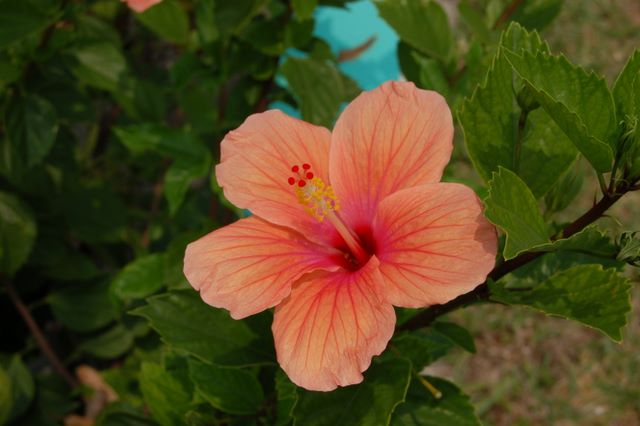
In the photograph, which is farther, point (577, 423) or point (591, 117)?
point (577, 423)

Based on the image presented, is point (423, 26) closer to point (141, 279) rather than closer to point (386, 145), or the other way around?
point (386, 145)

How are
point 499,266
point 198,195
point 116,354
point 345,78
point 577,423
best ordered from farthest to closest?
point 577,423
point 198,195
point 116,354
point 345,78
point 499,266

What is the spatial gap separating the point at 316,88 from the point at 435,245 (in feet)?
2.28

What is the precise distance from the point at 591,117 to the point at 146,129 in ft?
3.84

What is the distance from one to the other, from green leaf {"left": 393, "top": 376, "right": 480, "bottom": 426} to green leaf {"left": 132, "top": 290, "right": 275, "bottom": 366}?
0.25 m

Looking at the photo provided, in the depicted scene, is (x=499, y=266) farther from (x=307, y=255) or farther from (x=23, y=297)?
(x=23, y=297)

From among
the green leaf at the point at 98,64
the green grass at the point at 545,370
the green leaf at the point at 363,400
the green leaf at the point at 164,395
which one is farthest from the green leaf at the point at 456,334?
the green grass at the point at 545,370

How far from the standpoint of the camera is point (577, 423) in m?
2.76

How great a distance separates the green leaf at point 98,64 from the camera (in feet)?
6.51

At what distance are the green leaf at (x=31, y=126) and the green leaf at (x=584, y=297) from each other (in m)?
1.27

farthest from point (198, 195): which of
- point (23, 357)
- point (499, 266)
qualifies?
point (499, 266)

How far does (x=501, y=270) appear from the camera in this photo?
1.12 metres

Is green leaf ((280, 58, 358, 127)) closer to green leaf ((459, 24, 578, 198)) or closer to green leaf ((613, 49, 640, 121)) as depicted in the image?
green leaf ((459, 24, 578, 198))

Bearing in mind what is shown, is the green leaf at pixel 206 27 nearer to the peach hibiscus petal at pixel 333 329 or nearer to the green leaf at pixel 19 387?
the peach hibiscus petal at pixel 333 329
